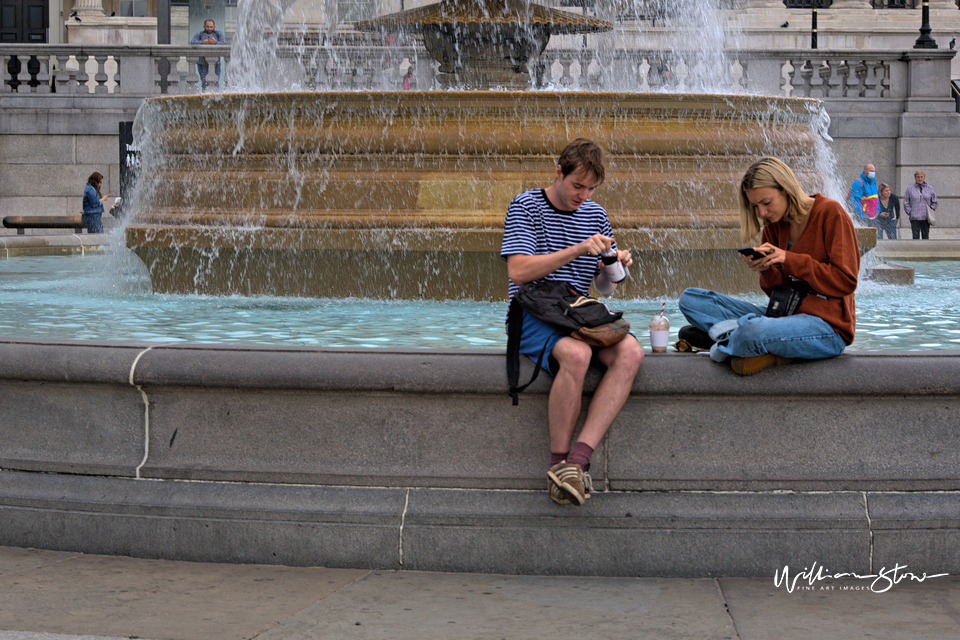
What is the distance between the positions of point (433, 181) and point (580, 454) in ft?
13.9

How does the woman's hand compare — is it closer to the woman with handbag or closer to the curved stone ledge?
the woman with handbag

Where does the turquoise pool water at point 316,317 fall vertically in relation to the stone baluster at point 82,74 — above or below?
below

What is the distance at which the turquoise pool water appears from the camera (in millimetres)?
6523

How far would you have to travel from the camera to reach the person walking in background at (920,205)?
21.4 metres

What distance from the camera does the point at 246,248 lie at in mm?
8469

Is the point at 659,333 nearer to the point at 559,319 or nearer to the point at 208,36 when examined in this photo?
the point at 559,319

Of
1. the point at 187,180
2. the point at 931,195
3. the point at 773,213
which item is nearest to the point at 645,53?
the point at 931,195

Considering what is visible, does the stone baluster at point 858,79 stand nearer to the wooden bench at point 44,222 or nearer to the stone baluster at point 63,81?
the wooden bench at point 44,222

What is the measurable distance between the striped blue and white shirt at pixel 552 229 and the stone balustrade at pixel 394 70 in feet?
59.2

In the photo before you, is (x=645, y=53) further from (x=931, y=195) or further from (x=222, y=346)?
(x=222, y=346)

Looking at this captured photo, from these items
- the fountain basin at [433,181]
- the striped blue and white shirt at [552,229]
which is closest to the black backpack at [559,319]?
the striped blue and white shirt at [552,229]

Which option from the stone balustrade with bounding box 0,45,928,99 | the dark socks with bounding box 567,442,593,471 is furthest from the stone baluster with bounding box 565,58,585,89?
the dark socks with bounding box 567,442,593,471

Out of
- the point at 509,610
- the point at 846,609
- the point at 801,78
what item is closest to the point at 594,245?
the point at 509,610

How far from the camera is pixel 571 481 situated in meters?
4.27
